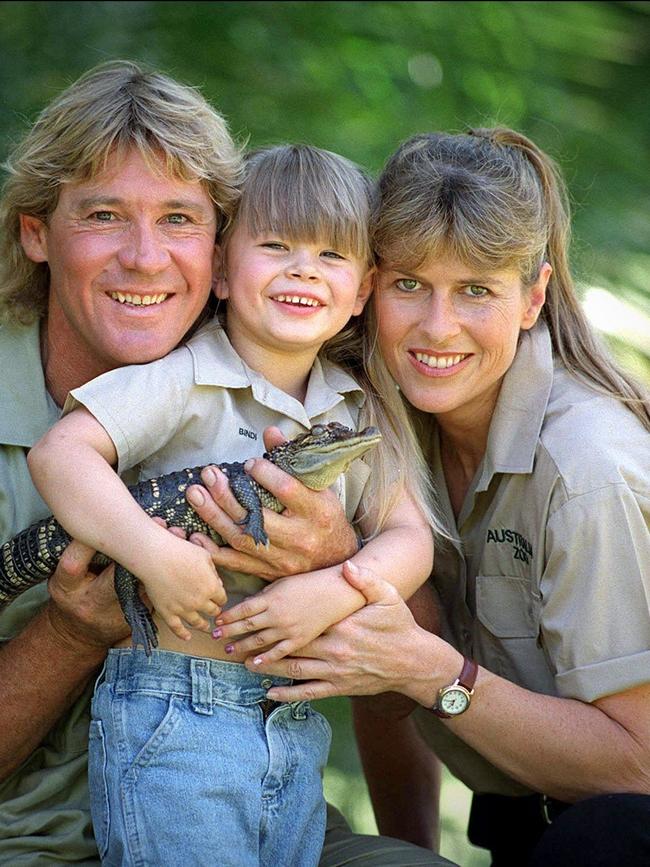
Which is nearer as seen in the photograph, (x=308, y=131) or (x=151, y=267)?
(x=151, y=267)

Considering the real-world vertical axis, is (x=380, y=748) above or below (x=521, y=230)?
below

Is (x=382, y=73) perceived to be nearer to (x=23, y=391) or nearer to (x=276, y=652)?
(x=23, y=391)

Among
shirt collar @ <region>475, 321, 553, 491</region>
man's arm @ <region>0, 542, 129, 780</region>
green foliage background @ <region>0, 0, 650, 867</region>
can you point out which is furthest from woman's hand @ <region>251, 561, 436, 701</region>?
green foliage background @ <region>0, 0, 650, 867</region>

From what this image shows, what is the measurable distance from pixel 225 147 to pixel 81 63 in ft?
6.63

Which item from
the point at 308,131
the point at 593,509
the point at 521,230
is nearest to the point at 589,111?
the point at 308,131

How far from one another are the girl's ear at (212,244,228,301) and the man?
4 cm

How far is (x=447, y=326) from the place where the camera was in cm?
374

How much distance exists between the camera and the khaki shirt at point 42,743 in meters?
3.47

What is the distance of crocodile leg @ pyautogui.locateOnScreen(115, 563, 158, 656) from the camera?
10.5 feet

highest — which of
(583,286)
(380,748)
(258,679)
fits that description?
(583,286)

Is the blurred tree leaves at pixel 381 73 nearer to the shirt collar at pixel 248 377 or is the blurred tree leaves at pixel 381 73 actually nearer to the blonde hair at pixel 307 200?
the blonde hair at pixel 307 200

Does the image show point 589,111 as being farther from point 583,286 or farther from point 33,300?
point 33,300

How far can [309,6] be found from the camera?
227 inches

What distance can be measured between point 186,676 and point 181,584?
351mm
